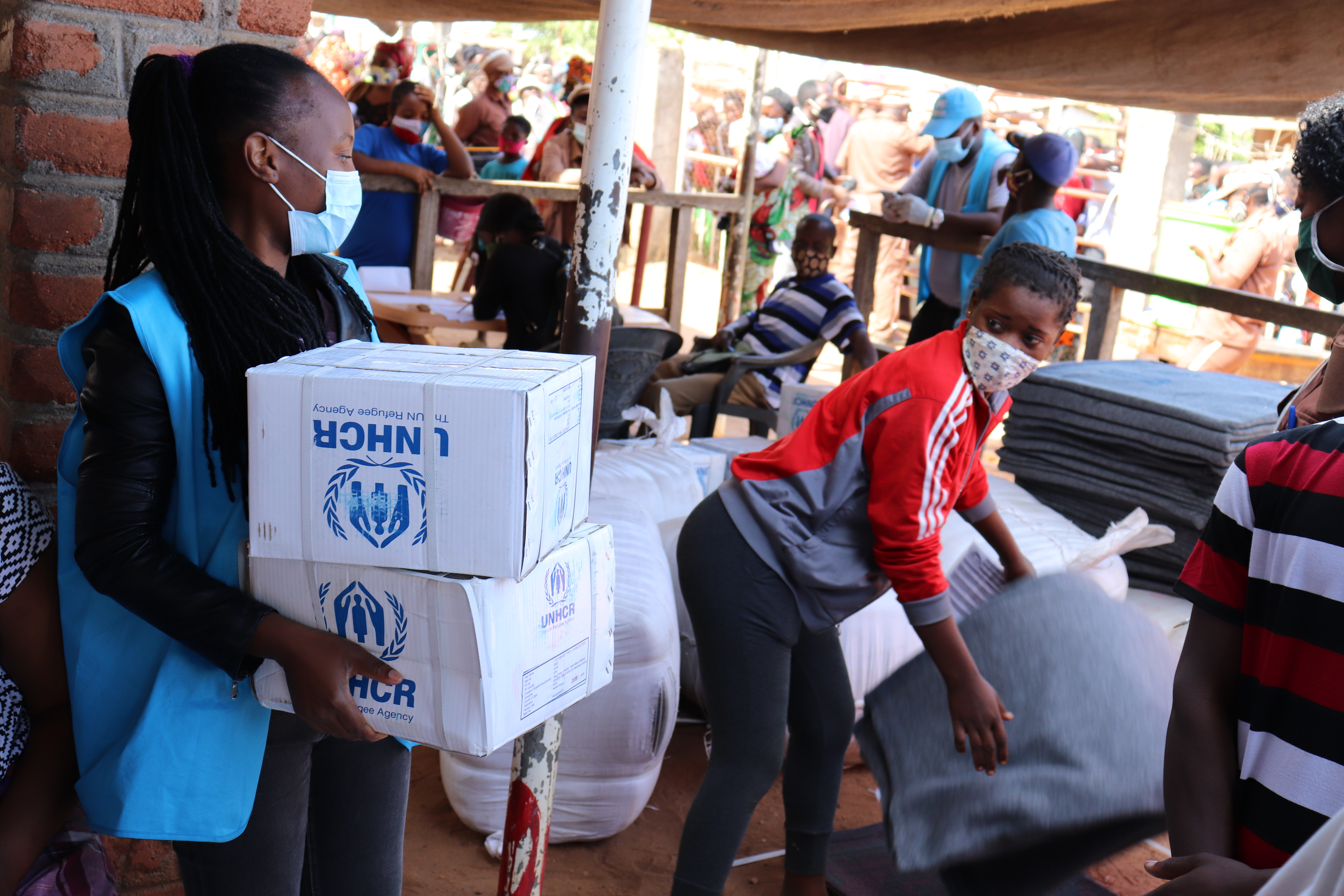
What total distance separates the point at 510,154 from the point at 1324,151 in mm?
7323

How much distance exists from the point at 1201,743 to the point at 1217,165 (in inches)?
526

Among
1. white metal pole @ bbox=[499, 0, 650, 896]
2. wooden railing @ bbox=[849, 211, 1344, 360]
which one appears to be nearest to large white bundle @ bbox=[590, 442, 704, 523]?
white metal pole @ bbox=[499, 0, 650, 896]

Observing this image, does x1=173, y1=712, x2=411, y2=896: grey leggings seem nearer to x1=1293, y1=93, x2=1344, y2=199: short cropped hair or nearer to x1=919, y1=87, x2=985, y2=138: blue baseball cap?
x1=1293, y1=93, x2=1344, y2=199: short cropped hair

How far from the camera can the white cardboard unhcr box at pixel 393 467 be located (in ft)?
3.70

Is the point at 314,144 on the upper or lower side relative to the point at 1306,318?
upper

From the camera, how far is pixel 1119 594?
3227mm

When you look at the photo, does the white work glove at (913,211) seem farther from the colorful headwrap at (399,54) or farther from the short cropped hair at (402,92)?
the colorful headwrap at (399,54)

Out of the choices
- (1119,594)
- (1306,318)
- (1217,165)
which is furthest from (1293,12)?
(1217,165)

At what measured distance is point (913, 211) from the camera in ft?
16.6

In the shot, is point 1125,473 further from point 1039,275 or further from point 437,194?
point 437,194

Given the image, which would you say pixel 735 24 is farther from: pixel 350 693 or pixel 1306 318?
pixel 350 693

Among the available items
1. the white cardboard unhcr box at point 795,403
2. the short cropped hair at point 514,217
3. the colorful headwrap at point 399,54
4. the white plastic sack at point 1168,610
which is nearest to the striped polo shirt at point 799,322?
the white cardboard unhcr box at point 795,403

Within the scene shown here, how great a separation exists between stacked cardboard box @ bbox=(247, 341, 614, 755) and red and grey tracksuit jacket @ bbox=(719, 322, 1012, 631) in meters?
0.82

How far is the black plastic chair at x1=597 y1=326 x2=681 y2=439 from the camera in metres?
3.89
